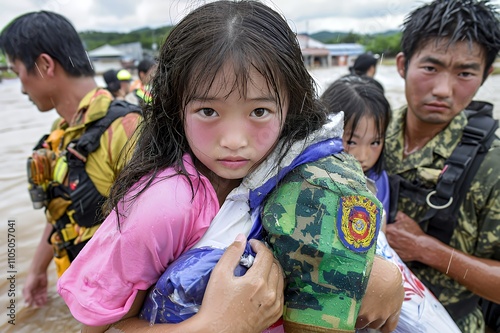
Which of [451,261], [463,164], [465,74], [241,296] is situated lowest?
[451,261]

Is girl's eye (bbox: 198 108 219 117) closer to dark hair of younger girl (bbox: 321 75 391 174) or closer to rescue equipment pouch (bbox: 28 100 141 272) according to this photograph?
dark hair of younger girl (bbox: 321 75 391 174)

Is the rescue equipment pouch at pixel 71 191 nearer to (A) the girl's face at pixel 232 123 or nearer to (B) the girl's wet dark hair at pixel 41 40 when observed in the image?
(B) the girl's wet dark hair at pixel 41 40

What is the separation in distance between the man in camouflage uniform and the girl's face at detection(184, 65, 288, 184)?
1.46m

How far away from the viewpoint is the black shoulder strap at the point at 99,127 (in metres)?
2.67

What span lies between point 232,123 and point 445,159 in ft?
5.64

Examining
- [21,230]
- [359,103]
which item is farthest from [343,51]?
[21,230]

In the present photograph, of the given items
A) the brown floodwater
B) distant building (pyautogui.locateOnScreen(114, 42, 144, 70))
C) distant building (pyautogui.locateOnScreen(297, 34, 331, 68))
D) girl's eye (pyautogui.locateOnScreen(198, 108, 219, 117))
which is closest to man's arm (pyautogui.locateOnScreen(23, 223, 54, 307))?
the brown floodwater

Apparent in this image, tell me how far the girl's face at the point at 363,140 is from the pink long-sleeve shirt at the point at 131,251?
1411mm

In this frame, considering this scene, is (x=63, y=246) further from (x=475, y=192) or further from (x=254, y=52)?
(x=475, y=192)

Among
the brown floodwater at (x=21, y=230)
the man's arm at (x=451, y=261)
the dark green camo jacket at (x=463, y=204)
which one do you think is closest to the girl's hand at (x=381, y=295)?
the brown floodwater at (x=21, y=230)

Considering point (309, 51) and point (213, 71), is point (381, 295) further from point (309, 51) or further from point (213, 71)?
point (309, 51)

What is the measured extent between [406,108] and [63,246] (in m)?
2.68

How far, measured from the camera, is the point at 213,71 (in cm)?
123

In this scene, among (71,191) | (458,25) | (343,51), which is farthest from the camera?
(343,51)
